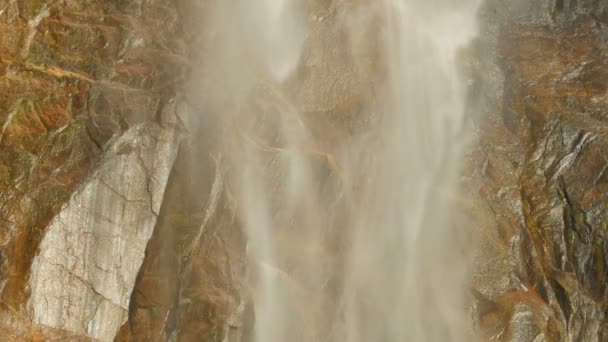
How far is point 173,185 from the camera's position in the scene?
46.4 feet

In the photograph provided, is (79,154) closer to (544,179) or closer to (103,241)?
(103,241)

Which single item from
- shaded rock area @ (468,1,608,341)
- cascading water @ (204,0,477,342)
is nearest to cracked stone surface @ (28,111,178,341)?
cascading water @ (204,0,477,342)

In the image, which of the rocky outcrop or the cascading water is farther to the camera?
the cascading water

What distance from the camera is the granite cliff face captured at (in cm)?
1312

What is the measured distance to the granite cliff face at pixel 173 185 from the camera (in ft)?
43.1

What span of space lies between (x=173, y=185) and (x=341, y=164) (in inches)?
163

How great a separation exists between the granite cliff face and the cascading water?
0.59 ft

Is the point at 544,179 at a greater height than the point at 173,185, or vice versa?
the point at 544,179

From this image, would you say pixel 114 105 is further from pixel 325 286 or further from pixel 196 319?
pixel 325 286

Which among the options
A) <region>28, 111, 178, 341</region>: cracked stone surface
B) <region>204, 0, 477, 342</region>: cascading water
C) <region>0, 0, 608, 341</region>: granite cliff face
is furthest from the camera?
<region>204, 0, 477, 342</region>: cascading water

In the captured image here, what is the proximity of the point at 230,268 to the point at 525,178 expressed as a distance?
7.82 meters

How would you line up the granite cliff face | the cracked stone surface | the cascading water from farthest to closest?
the cascading water, the granite cliff face, the cracked stone surface

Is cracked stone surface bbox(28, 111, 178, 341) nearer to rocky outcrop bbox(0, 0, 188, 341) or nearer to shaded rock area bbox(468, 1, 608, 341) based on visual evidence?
rocky outcrop bbox(0, 0, 188, 341)

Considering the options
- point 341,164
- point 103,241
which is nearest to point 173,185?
point 103,241
